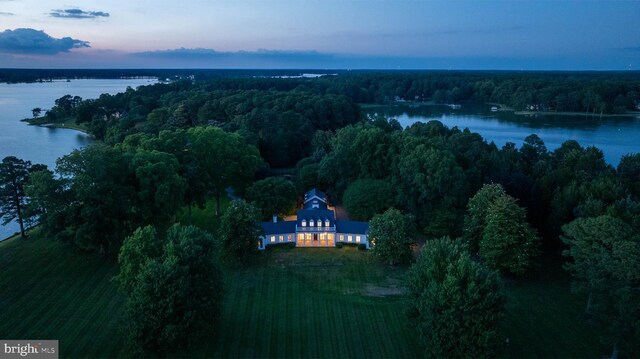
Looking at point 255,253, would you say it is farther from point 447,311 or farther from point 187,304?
point 447,311

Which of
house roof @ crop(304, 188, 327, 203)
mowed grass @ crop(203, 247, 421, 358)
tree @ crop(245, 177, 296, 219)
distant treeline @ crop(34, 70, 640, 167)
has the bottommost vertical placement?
mowed grass @ crop(203, 247, 421, 358)

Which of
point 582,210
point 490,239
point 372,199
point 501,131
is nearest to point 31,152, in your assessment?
Answer: point 372,199

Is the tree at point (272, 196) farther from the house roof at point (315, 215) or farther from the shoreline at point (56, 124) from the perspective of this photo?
the shoreline at point (56, 124)

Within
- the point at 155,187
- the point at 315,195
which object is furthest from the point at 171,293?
the point at 315,195

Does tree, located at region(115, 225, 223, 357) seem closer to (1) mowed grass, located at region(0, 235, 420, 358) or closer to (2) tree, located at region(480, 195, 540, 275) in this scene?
(1) mowed grass, located at region(0, 235, 420, 358)

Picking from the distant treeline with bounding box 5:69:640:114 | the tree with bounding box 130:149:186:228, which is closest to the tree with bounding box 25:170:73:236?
the tree with bounding box 130:149:186:228

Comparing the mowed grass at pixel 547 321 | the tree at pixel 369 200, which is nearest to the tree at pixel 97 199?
the tree at pixel 369 200
